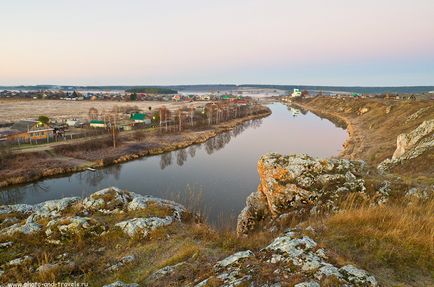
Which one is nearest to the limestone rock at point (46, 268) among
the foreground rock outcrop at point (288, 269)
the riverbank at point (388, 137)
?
the foreground rock outcrop at point (288, 269)

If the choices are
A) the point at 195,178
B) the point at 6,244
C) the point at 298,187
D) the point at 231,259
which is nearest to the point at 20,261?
the point at 6,244

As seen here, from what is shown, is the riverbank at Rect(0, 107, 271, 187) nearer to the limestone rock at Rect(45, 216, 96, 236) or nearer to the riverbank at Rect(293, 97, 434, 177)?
the limestone rock at Rect(45, 216, 96, 236)

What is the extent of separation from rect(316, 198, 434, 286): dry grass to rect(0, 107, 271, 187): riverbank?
125 ft

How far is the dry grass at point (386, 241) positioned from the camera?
5.55 metres

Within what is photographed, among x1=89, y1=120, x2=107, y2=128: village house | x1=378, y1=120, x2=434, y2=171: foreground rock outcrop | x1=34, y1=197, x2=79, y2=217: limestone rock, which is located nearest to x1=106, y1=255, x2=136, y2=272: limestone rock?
x1=34, y1=197, x2=79, y2=217: limestone rock

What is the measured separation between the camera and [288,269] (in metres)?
5.55

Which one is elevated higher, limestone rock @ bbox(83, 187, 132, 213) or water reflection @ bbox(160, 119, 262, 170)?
limestone rock @ bbox(83, 187, 132, 213)

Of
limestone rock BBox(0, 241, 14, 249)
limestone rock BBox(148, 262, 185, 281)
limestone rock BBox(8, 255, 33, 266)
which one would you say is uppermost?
limestone rock BBox(148, 262, 185, 281)

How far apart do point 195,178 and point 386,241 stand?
1129 inches

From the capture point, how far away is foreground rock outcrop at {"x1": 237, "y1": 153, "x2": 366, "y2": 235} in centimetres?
1138

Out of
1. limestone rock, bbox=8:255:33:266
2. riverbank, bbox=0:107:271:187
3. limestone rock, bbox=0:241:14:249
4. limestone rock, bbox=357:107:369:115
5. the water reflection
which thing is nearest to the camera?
limestone rock, bbox=8:255:33:266

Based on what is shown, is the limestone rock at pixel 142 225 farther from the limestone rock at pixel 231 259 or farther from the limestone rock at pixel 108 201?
the limestone rock at pixel 231 259

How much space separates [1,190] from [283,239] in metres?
36.4

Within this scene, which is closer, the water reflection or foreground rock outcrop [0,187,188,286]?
foreground rock outcrop [0,187,188,286]
